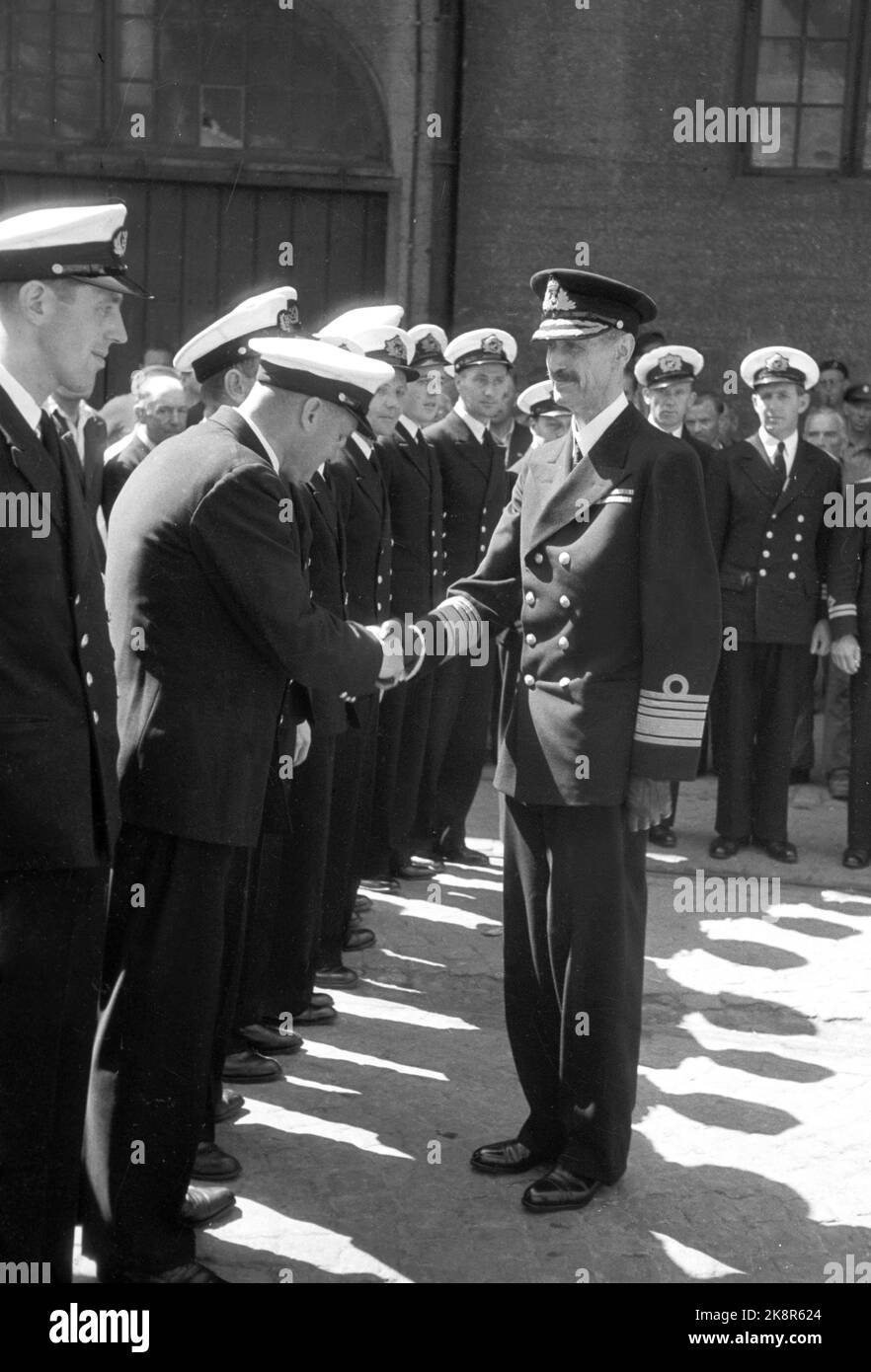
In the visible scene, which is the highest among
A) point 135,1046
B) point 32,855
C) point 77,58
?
point 77,58

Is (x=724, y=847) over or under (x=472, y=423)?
under

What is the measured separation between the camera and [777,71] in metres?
11.0

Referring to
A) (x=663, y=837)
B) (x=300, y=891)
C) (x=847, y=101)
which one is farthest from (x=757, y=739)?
(x=847, y=101)

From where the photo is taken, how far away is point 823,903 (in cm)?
739

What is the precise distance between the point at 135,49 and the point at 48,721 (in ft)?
29.0

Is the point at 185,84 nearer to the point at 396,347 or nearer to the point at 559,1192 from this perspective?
the point at 396,347

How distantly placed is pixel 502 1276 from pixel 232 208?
850 centimetres

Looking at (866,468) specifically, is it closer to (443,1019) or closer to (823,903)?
(823,903)

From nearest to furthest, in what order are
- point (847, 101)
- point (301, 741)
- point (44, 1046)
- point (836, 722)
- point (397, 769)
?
point (44, 1046) → point (301, 741) → point (397, 769) → point (836, 722) → point (847, 101)

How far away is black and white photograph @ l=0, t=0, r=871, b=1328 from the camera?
3.36 metres

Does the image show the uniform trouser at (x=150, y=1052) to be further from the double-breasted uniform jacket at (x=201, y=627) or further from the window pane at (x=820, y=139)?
the window pane at (x=820, y=139)

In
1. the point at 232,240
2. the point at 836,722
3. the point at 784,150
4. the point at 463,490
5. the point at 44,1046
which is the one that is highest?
the point at 784,150

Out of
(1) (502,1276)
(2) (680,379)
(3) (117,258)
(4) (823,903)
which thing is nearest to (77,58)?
(2) (680,379)
